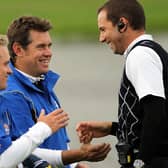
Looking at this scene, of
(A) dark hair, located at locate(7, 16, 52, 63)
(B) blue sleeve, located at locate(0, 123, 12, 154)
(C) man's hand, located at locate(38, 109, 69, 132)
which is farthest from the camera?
(A) dark hair, located at locate(7, 16, 52, 63)

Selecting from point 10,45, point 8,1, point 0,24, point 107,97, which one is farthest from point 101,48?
point 8,1

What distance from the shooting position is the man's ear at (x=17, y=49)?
6.40m

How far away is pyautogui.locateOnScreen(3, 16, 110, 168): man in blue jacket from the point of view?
19.7ft

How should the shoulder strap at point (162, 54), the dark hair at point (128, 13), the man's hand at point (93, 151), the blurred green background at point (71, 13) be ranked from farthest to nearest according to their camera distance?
the blurred green background at point (71, 13)
the man's hand at point (93, 151)
the dark hair at point (128, 13)
the shoulder strap at point (162, 54)

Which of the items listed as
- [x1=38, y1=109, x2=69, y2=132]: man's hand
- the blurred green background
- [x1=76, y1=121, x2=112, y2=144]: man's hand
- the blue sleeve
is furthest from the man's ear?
the blurred green background

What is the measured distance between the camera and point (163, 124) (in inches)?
225

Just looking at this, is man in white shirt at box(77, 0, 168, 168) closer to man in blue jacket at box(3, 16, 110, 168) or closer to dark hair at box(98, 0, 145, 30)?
dark hair at box(98, 0, 145, 30)

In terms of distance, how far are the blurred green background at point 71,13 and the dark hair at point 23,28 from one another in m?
15.5

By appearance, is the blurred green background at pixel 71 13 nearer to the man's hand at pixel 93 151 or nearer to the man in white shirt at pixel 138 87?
the man's hand at pixel 93 151

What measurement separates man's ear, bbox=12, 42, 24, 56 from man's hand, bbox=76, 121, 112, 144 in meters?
0.60

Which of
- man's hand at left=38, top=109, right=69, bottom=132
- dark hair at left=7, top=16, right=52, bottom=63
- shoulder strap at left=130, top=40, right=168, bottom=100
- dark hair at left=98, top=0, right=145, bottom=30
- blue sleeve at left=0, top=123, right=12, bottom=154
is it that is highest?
dark hair at left=98, top=0, right=145, bottom=30

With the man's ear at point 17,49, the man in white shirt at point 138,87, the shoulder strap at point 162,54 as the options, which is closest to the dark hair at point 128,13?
the man in white shirt at point 138,87

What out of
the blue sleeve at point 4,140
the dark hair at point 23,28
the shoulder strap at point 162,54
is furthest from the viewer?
the dark hair at point 23,28

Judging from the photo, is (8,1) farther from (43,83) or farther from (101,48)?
(43,83)
